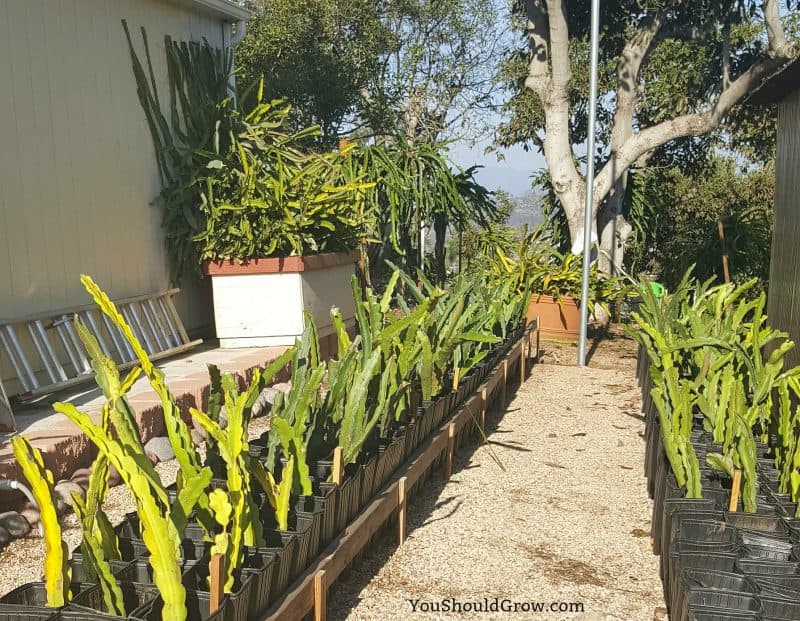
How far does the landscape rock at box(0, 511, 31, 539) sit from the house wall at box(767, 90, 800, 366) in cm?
385

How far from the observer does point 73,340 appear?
5207mm

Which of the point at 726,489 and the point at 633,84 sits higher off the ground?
the point at 633,84

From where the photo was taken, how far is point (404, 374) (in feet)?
11.6

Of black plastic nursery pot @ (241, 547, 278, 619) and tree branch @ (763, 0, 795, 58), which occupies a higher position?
tree branch @ (763, 0, 795, 58)

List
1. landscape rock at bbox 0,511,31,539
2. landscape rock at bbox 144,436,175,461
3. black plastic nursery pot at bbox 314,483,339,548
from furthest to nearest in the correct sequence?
landscape rock at bbox 144,436,175,461 < landscape rock at bbox 0,511,31,539 < black plastic nursery pot at bbox 314,483,339,548

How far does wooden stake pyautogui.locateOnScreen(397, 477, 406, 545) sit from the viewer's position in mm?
3268

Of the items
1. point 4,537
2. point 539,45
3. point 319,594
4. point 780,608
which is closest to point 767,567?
point 780,608

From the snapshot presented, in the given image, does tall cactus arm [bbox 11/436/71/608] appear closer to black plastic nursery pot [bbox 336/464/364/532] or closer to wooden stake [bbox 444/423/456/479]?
black plastic nursery pot [bbox 336/464/364/532]

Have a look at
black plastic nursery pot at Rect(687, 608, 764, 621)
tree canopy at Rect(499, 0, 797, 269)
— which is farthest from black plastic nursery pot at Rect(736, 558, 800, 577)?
tree canopy at Rect(499, 0, 797, 269)

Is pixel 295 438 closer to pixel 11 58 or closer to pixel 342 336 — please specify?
pixel 342 336

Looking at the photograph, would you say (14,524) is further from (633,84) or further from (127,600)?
(633,84)

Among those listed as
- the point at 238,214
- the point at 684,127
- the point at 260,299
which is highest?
the point at 684,127

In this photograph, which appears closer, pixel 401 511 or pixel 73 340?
pixel 401 511

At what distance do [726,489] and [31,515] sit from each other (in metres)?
2.63
